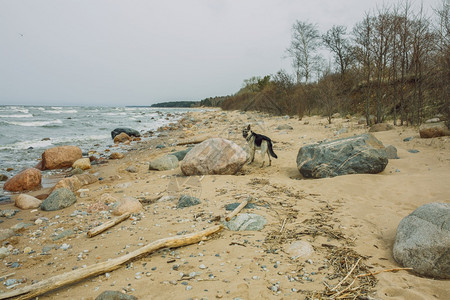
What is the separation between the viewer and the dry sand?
2516 mm

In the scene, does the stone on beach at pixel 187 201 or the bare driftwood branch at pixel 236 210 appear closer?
the bare driftwood branch at pixel 236 210

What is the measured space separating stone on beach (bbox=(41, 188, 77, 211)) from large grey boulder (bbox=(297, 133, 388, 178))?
558 cm

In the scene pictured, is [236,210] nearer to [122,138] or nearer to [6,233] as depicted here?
[6,233]

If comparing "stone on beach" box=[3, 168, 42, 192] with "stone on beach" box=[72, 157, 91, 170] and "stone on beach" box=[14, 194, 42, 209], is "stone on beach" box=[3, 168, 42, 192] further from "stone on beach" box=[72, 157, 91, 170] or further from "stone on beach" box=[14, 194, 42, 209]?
"stone on beach" box=[72, 157, 91, 170]

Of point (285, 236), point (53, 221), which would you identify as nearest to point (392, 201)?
point (285, 236)

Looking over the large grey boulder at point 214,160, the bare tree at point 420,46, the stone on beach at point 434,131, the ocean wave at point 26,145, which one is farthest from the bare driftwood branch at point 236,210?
the ocean wave at point 26,145

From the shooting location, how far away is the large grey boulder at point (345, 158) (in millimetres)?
6141

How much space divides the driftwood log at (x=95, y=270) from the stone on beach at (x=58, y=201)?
3288 millimetres

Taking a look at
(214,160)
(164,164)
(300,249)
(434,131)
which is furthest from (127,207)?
(434,131)

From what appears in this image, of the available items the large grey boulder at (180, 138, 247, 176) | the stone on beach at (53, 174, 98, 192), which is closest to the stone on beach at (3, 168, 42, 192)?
the stone on beach at (53, 174, 98, 192)

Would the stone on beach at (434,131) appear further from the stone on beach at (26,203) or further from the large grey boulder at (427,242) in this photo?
the stone on beach at (26,203)

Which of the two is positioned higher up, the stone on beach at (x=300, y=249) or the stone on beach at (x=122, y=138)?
the stone on beach at (x=122, y=138)

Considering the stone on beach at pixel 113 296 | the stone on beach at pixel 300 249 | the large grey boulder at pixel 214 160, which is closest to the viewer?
the stone on beach at pixel 113 296

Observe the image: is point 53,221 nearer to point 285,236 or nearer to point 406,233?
point 285,236
